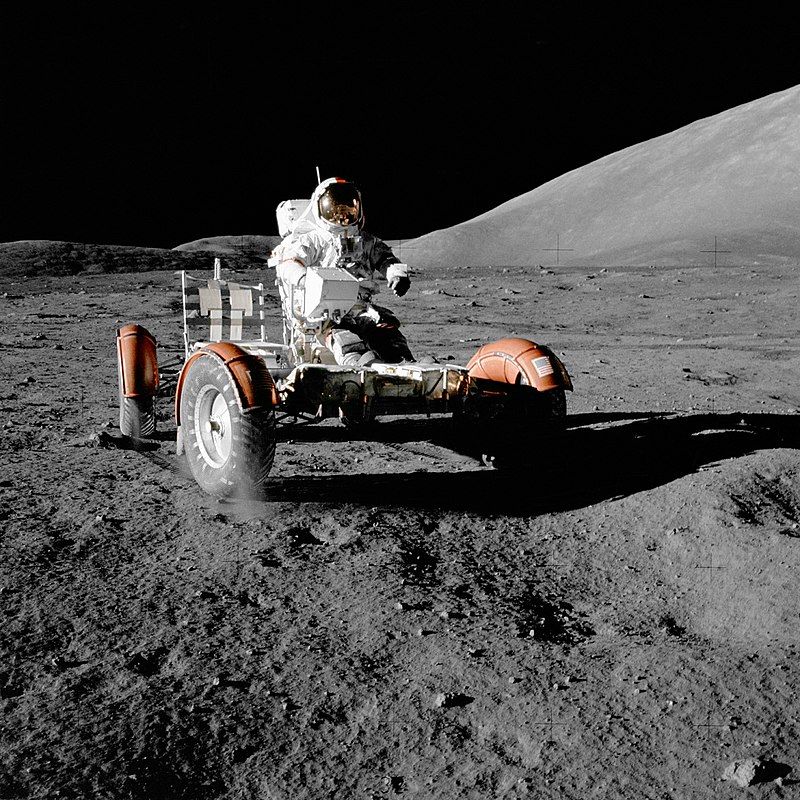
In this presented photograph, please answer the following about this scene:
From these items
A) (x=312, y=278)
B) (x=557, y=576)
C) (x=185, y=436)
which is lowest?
(x=557, y=576)

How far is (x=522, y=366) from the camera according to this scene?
4191 millimetres

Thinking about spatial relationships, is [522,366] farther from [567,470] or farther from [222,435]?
[222,435]

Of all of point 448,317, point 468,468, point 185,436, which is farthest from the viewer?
point 448,317

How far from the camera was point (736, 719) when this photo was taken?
6.99ft

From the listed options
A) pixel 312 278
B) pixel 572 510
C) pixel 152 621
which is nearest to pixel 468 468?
pixel 572 510

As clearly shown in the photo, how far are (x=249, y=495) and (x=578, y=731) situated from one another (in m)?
1.84

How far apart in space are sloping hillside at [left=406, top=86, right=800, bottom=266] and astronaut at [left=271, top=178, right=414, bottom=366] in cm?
1084

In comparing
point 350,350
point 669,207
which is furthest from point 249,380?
point 669,207

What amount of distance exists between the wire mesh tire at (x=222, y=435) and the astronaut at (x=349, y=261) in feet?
2.10

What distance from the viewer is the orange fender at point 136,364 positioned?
14.6 feet

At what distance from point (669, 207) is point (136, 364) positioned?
16013 millimetres

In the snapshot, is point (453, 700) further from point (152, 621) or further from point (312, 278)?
point (312, 278)

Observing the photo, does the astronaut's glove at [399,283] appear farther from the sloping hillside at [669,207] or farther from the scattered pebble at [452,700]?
the sloping hillside at [669,207]

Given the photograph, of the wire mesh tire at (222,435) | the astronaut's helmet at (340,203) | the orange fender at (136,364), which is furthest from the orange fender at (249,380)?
the astronaut's helmet at (340,203)
